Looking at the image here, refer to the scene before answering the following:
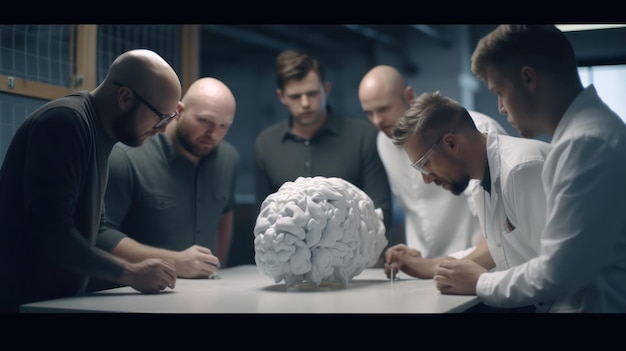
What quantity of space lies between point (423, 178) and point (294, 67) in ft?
4.40

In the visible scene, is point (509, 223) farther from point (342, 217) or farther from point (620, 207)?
point (342, 217)

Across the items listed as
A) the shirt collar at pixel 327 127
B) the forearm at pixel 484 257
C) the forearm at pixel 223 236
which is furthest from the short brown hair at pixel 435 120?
the forearm at pixel 223 236

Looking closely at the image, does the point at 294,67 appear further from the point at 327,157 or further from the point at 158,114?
the point at 158,114

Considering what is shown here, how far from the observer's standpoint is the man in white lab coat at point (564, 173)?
5.45 feet

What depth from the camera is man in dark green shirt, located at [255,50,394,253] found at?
3.20 metres

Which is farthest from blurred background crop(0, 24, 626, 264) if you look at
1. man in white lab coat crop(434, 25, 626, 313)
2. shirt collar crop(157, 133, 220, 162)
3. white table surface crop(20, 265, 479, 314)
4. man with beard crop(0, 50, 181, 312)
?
white table surface crop(20, 265, 479, 314)

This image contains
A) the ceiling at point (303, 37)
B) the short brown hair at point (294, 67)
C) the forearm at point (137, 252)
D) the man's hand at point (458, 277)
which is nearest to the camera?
the man's hand at point (458, 277)

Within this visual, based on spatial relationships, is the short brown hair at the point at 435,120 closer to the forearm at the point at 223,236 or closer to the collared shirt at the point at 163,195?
the collared shirt at the point at 163,195

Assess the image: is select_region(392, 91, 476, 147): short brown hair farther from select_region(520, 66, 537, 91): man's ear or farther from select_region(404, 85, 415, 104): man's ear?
select_region(404, 85, 415, 104): man's ear

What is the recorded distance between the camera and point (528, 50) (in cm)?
186

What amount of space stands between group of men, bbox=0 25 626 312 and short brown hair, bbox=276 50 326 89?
1.95 ft

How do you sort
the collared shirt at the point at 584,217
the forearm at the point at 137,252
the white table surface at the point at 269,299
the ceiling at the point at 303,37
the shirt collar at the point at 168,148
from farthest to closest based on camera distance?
1. the ceiling at the point at 303,37
2. the shirt collar at the point at 168,148
3. the forearm at the point at 137,252
4. the white table surface at the point at 269,299
5. the collared shirt at the point at 584,217

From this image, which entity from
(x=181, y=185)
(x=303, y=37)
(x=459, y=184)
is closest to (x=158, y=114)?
(x=181, y=185)
